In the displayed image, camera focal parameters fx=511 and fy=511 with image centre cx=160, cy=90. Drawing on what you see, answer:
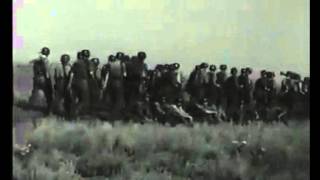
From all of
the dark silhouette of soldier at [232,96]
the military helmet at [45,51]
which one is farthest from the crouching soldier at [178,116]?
the military helmet at [45,51]

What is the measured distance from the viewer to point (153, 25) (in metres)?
1.27

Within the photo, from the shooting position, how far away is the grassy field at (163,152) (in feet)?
4.02

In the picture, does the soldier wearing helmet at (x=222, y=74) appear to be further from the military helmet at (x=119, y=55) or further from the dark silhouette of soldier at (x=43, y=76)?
the dark silhouette of soldier at (x=43, y=76)

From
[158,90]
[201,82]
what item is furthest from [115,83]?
[201,82]

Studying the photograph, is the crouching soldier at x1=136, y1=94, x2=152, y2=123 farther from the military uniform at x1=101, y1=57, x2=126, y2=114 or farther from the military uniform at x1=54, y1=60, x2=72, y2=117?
the military uniform at x1=54, y1=60, x2=72, y2=117

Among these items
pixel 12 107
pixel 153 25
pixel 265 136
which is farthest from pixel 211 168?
pixel 12 107

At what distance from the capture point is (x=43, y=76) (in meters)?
1.24

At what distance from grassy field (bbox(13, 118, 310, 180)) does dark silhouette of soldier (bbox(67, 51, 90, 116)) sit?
4cm

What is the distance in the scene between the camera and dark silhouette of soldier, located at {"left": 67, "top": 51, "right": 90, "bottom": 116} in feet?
4.09

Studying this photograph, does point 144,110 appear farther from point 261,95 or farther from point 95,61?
point 261,95

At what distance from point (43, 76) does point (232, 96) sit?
0.47 metres

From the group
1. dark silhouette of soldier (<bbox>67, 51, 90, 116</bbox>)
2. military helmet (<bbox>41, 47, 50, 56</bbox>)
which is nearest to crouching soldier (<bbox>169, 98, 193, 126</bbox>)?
dark silhouette of soldier (<bbox>67, 51, 90, 116</bbox>)

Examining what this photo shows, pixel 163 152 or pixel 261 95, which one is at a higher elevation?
pixel 261 95

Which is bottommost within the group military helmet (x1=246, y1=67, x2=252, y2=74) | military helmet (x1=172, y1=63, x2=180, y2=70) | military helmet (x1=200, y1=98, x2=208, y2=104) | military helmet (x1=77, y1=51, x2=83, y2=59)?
military helmet (x1=200, y1=98, x2=208, y2=104)
